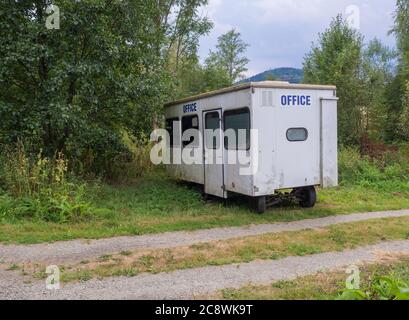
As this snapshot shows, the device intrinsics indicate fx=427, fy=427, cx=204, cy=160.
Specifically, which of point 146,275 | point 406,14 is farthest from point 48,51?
point 406,14

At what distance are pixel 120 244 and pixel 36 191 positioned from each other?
3.11 meters

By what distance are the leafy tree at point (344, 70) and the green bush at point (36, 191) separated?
38.5 ft

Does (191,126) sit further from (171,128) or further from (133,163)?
(133,163)

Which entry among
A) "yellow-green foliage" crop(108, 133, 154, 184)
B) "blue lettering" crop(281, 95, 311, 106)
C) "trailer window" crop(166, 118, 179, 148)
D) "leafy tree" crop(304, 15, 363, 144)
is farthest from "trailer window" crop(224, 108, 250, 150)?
"leafy tree" crop(304, 15, 363, 144)

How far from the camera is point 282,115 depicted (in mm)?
9031

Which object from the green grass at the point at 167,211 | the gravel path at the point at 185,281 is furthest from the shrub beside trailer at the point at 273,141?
the gravel path at the point at 185,281

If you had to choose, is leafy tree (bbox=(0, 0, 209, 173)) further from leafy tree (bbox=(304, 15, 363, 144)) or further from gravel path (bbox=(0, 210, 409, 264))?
Result: leafy tree (bbox=(304, 15, 363, 144))

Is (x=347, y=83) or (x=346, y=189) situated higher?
(x=347, y=83)

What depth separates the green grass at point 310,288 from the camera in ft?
15.6

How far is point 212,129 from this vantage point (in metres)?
10.3

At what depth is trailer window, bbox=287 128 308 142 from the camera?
916cm

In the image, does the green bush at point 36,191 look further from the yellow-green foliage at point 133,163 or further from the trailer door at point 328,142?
the trailer door at point 328,142

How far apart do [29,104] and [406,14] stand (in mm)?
25843
